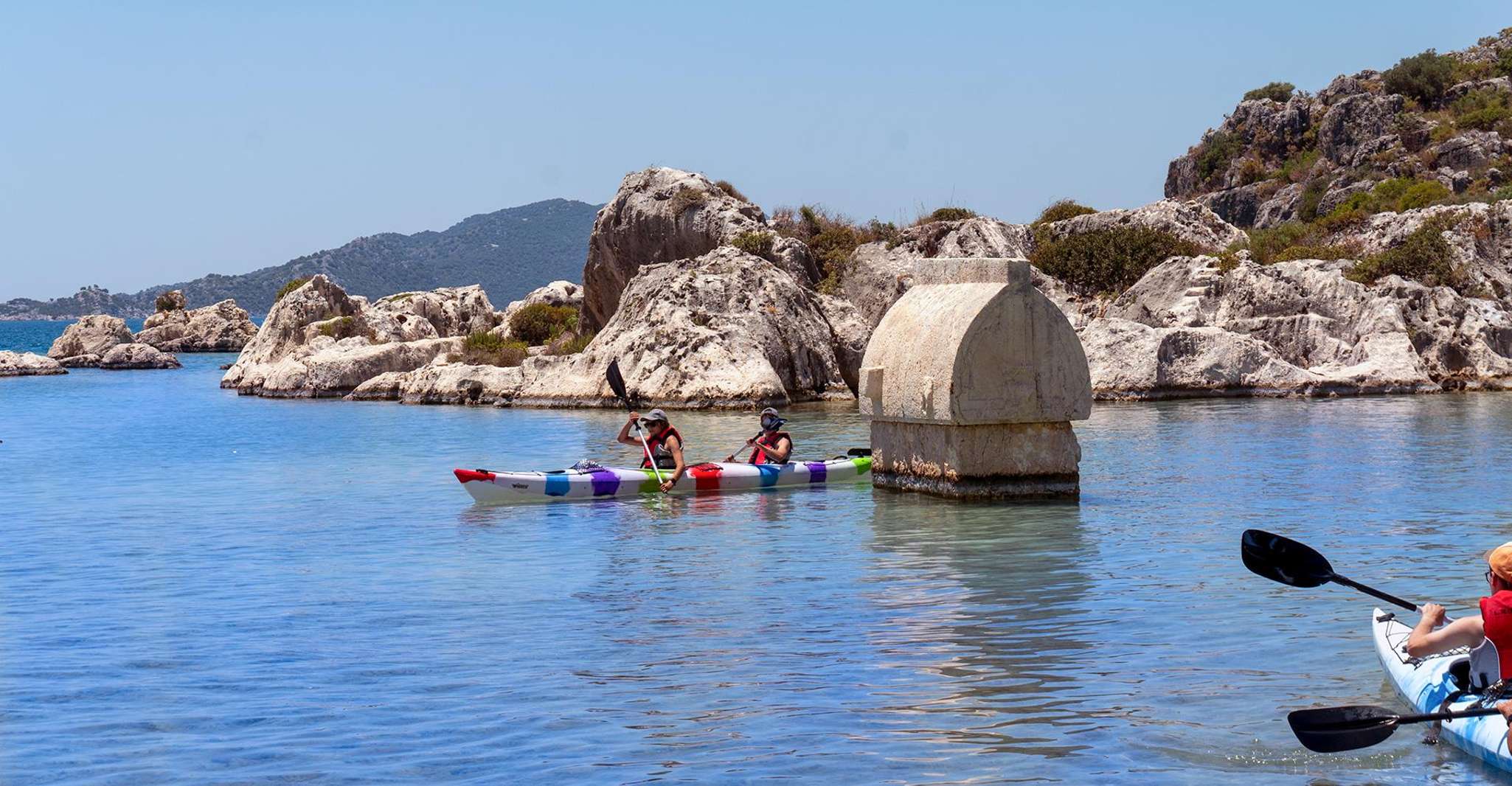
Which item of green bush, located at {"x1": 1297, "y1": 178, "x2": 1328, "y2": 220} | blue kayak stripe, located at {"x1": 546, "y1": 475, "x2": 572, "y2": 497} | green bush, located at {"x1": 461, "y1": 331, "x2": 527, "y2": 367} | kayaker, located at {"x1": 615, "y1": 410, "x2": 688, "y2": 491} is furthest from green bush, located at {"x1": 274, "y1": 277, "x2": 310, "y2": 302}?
blue kayak stripe, located at {"x1": 546, "y1": 475, "x2": 572, "y2": 497}

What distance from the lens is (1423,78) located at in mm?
67750

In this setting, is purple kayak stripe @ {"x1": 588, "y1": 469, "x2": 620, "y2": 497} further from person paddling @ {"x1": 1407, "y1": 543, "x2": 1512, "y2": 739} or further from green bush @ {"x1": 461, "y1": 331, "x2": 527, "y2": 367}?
green bush @ {"x1": 461, "y1": 331, "x2": 527, "y2": 367}

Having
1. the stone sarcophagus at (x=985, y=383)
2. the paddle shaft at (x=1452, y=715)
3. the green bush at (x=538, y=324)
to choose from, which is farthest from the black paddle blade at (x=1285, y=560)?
the green bush at (x=538, y=324)

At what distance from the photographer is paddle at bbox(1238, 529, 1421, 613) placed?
8.84 metres

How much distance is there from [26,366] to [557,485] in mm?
54709

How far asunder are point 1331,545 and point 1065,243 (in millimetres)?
30099

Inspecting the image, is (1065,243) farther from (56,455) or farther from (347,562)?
(347,562)

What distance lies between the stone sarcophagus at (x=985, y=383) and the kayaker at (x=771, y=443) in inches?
102

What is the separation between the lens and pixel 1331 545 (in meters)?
14.4

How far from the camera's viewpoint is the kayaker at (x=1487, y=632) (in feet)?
23.4

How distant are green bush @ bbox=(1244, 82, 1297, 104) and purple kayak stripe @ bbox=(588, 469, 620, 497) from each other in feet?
218

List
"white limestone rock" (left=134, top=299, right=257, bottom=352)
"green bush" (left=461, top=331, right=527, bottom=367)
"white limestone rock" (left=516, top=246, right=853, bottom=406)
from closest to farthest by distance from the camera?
"white limestone rock" (left=516, top=246, right=853, bottom=406) → "green bush" (left=461, top=331, right=527, bottom=367) → "white limestone rock" (left=134, top=299, right=257, bottom=352)

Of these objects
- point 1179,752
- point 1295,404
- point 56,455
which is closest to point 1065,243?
point 1295,404

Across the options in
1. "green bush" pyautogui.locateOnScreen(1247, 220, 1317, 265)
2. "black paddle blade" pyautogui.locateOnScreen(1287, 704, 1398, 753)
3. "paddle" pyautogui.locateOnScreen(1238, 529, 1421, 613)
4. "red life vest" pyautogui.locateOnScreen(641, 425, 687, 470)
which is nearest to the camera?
"black paddle blade" pyautogui.locateOnScreen(1287, 704, 1398, 753)
